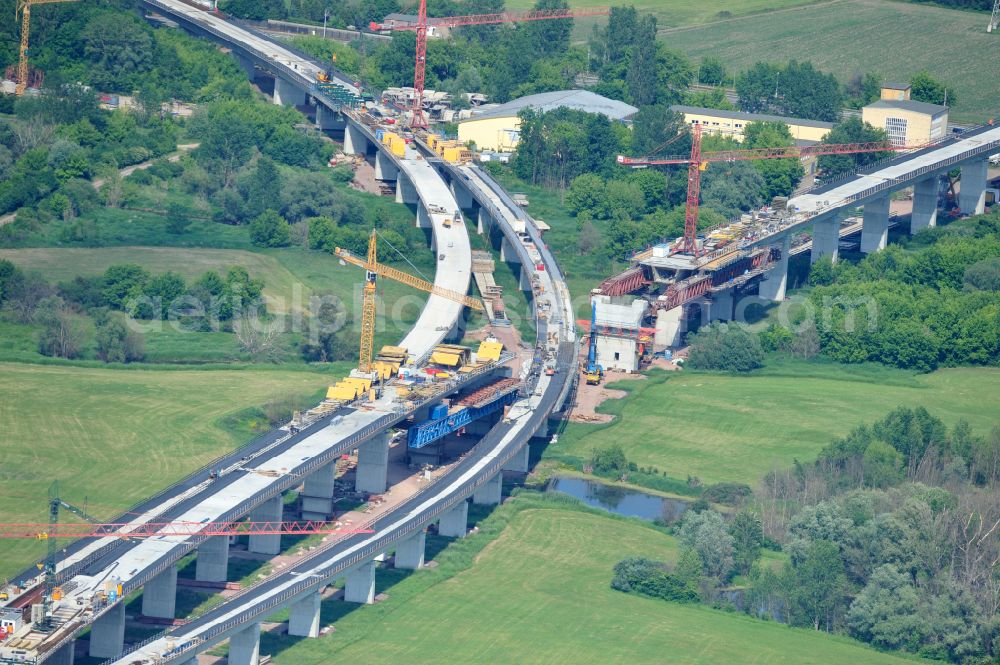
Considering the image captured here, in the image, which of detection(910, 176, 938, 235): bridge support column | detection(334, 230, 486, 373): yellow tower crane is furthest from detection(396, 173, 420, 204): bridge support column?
detection(910, 176, 938, 235): bridge support column

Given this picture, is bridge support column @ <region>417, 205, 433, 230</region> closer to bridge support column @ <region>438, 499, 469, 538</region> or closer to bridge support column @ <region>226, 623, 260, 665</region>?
bridge support column @ <region>438, 499, 469, 538</region>

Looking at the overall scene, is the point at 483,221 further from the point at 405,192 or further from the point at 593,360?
the point at 593,360

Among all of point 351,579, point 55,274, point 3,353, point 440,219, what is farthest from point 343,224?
point 351,579

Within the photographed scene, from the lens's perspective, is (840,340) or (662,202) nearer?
(840,340)

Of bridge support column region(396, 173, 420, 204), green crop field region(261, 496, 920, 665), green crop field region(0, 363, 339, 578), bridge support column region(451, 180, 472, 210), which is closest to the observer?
green crop field region(261, 496, 920, 665)

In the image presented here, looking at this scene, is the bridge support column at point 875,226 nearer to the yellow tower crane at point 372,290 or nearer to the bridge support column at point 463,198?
the bridge support column at point 463,198

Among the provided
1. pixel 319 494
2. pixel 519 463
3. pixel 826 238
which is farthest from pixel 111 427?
pixel 826 238

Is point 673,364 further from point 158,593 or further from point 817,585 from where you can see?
point 158,593
